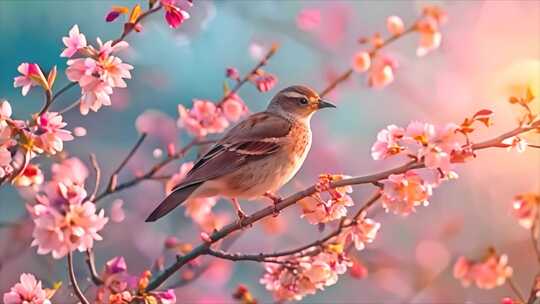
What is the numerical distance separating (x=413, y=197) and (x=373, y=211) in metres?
0.58

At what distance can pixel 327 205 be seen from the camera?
178 centimetres

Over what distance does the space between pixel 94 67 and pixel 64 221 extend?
352mm

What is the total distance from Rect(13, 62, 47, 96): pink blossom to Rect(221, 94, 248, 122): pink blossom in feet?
2.88

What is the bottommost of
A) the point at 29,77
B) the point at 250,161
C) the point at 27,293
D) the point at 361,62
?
the point at 27,293

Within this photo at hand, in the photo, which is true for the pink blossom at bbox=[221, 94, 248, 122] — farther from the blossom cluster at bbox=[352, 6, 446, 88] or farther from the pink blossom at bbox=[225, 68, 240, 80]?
the blossom cluster at bbox=[352, 6, 446, 88]

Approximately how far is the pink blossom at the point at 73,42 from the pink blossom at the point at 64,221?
0.31 m

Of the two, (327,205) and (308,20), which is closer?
(327,205)

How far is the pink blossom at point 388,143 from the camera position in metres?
1.64

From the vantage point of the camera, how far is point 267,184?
2.38 m

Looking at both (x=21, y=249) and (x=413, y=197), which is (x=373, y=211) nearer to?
(x=413, y=197)

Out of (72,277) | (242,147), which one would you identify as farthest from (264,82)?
(72,277)

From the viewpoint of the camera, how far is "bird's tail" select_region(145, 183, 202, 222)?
1974 millimetres

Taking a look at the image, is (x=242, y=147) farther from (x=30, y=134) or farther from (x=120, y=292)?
(x=30, y=134)

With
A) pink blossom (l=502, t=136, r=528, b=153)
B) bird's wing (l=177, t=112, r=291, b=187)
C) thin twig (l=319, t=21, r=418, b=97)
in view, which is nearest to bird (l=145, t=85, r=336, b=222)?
bird's wing (l=177, t=112, r=291, b=187)
